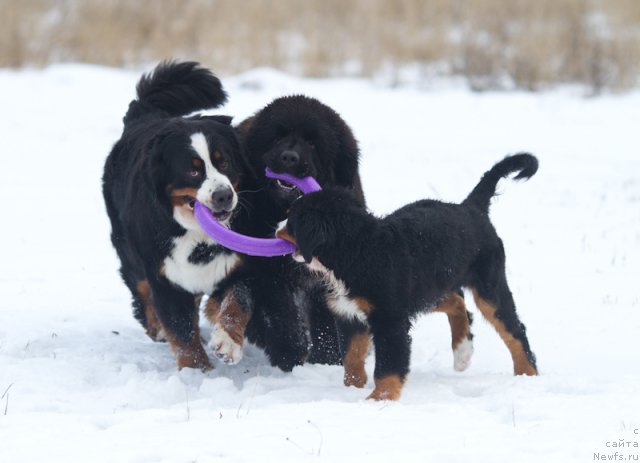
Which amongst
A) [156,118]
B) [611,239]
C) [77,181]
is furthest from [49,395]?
[77,181]

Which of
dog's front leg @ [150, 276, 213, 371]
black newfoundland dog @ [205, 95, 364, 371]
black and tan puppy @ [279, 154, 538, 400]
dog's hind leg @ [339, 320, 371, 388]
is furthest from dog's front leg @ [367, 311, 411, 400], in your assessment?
dog's front leg @ [150, 276, 213, 371]

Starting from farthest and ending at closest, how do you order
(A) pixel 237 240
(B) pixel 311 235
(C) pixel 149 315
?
(C) pixel 149 315 → (A) pixel 237 240 → (B) pixel 311 235

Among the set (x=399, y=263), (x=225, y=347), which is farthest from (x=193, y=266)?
(x=399, y=263)

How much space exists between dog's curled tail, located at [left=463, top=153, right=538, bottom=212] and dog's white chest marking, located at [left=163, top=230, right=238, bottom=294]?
145 centimetres

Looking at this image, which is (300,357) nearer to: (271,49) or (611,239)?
(611,239)

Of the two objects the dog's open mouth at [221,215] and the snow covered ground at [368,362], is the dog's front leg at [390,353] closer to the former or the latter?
the snow covered ground at [368,362]

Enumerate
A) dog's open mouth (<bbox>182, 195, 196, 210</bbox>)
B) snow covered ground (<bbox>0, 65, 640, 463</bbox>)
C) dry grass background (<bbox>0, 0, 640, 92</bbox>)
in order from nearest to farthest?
snow covered ground (<bbox>0, 65, 640, 463</bbox>), dog's open mouth (<bbox>182, 195, 196, 210</bbox>), dry grass background (<bbox>0, 0, 640, 92</bbox>)

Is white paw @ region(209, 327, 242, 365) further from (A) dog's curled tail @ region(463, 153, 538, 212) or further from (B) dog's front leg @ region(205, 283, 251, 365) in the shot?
(A) dog's curled tail @ region(463, 153, 538, 212)

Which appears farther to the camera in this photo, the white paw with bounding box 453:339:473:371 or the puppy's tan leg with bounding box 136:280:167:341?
the puppy's tan leg with bounding box 136:280:167:341

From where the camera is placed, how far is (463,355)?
508 centimetres

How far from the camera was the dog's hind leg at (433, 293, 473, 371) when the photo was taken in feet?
16.7

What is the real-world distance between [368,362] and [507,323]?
37.1 inches

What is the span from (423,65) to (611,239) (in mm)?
10252

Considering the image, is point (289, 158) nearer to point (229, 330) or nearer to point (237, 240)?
point (237, 240)
